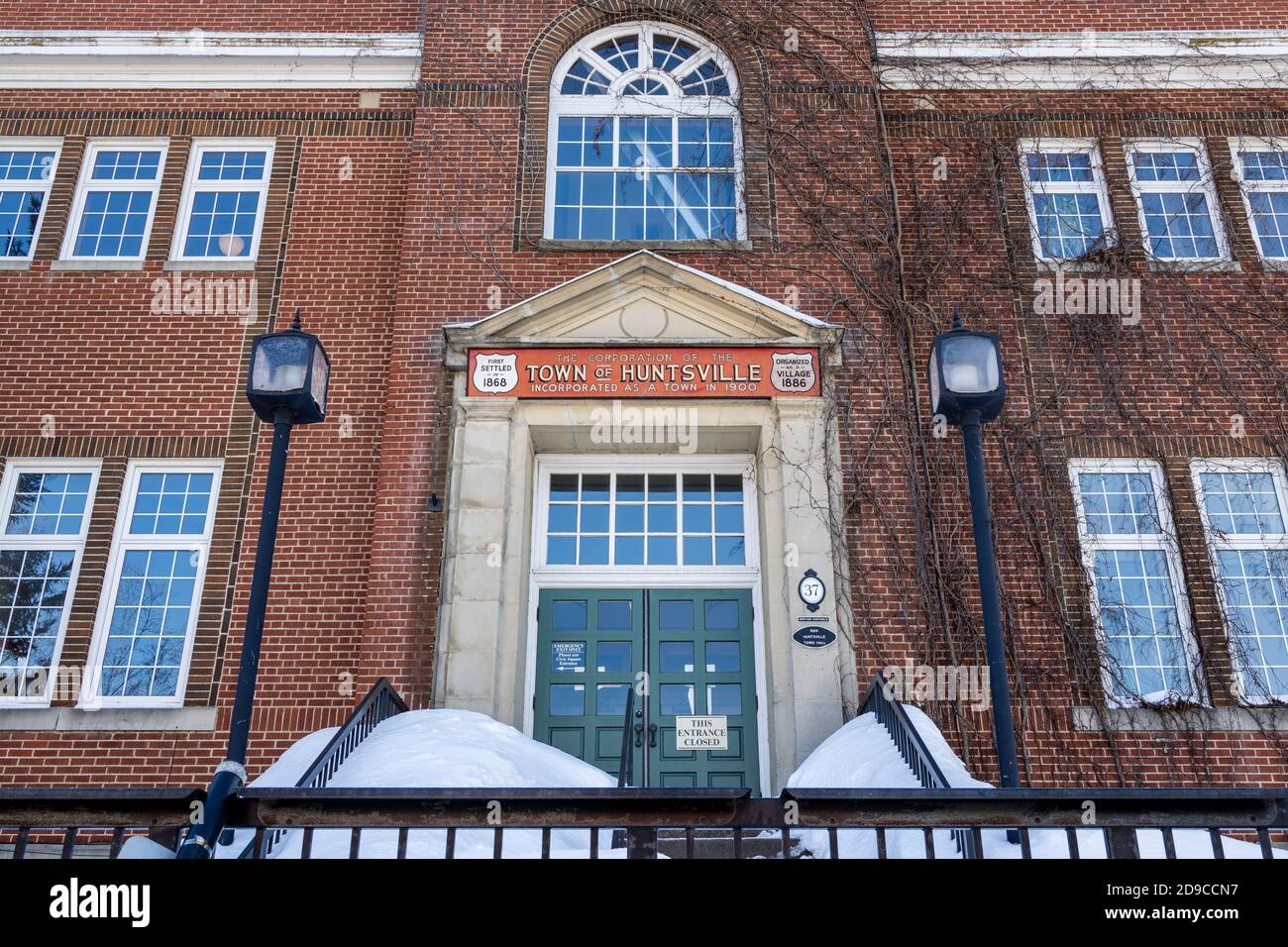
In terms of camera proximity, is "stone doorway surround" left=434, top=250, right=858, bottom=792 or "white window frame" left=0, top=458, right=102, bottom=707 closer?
"stone doorway surround" left=434, top=250, right=858, bottom=792

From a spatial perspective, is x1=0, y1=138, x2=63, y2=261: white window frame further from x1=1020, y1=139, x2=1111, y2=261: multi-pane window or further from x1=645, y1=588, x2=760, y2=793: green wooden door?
x1=1020, y1=139, x2=1111, y2=261: multi-pane window

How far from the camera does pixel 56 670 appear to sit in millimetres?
9484

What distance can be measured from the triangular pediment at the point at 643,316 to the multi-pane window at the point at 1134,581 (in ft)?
9.09

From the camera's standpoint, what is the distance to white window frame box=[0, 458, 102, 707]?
9445 millimetres

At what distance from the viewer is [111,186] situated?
11672 mm

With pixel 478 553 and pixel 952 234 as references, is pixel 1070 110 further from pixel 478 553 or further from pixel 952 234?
pixel 478 553

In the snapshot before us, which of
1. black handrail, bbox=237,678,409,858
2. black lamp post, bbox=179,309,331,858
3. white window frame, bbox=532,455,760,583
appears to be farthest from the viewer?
white window frame, bbox=532,455,760,583

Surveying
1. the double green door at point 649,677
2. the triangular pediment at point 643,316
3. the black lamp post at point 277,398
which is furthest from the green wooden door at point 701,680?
the black lamp post at point 277,398

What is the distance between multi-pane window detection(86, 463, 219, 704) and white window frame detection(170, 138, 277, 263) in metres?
2.30

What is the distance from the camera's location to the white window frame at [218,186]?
36.9 feet

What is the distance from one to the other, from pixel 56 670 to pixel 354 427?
10.6 ft

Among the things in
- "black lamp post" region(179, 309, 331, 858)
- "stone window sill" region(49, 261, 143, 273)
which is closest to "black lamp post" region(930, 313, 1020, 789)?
"black lamp post" region(179, 309, 331, 858)

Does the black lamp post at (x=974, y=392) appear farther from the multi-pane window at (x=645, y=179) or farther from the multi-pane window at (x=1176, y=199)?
the multi-pane window at (x=1176, y=199)
